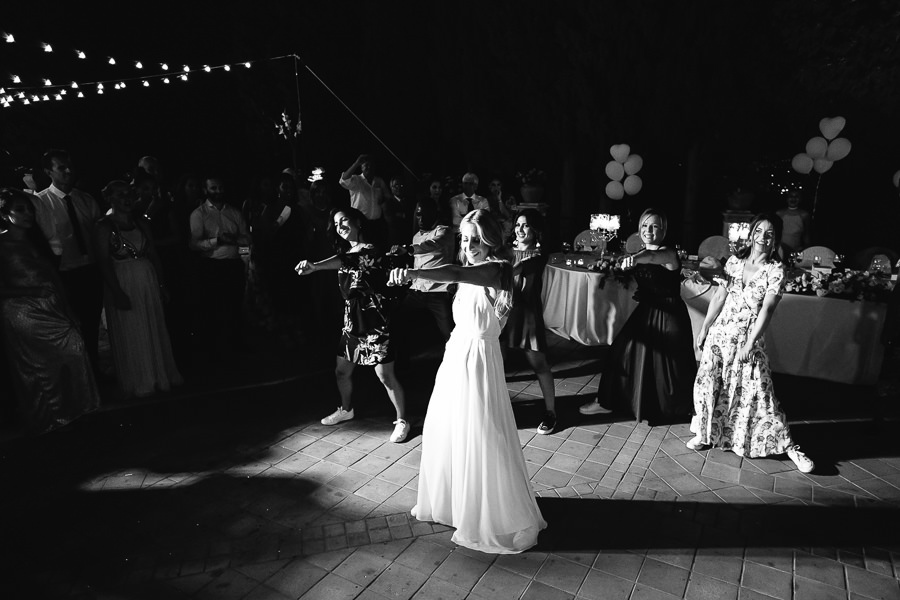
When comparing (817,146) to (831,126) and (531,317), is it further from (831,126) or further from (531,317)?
(531,317)

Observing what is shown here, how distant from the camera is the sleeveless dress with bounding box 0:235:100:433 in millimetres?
4613

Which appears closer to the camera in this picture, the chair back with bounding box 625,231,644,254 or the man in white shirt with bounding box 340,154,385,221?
the chair back with bounding box 625,231,644,254

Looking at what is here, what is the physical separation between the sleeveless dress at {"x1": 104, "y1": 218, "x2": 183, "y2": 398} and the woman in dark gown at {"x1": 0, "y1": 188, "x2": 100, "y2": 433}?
375 millimetres

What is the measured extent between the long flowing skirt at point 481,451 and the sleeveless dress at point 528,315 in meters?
1.54

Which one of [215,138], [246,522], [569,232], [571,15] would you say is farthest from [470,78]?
[246,522]

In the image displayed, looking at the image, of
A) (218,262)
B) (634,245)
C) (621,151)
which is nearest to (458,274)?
(218,262)

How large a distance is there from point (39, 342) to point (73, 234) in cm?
120

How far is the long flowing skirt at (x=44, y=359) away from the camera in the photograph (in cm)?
467

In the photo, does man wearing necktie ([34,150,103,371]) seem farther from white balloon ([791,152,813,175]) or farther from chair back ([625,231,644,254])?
white balloon ([791,152,813,175])

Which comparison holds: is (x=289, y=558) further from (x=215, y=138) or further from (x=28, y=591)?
(x=215, y=138)

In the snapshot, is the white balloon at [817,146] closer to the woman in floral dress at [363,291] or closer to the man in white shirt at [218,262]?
the woman in floral dress at [363,291]

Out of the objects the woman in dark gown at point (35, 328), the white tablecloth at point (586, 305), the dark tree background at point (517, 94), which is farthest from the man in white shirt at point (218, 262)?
the white tablecloth at point (586, 305)

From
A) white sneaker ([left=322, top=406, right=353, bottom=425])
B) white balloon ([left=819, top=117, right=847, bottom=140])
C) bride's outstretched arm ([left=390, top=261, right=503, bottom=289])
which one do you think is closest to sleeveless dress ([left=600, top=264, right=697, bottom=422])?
bride's outstretched arm ([left=390, top=261, right=503, bottom=289])

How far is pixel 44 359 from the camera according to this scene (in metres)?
4.79
